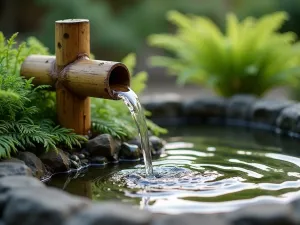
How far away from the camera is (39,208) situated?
353 centimetres

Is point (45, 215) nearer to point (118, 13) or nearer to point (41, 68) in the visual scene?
point (41, 68)

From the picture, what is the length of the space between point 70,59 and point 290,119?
2.76m

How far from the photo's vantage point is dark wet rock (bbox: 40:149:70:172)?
18.0 feet

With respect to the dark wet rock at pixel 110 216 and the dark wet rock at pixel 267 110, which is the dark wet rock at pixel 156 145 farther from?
the dark wet rock at pixel 110 216

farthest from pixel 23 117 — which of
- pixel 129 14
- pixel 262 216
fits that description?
pixel 129 14

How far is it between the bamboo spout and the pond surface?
0.75 metres

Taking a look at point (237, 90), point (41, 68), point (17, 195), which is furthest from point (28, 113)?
point (237, 90)

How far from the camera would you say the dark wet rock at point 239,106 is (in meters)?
7.86

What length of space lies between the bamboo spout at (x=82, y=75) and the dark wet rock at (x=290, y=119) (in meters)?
2.31

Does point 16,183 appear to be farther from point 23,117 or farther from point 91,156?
point 91,156

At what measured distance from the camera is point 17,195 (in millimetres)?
3664

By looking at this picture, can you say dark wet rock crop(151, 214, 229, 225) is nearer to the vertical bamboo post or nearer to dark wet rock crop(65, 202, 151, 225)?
dark wet rock crop(65, 202, 151, 225)

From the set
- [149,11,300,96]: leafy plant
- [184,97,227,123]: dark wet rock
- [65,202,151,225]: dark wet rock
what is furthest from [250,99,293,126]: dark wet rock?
[65,202,151,225]: dark wet rock


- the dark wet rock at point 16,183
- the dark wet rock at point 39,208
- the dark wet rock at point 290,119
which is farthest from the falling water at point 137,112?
the dark wet rock at point 290,119
